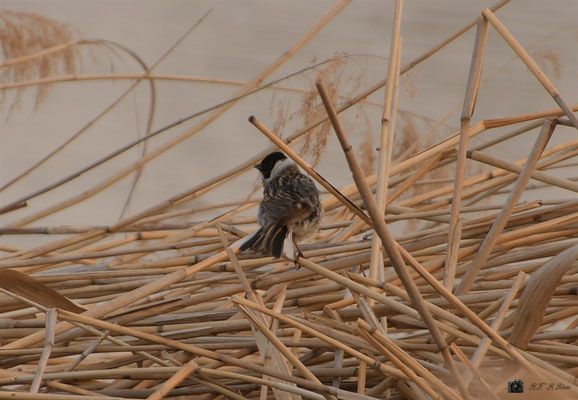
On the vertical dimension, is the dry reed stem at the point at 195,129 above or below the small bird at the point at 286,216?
above

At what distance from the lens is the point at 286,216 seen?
4.93 feet

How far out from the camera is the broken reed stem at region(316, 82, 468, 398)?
0.79 meters

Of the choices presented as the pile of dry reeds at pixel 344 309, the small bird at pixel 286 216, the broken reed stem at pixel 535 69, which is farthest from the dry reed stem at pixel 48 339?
the broken reed stem at pixel 535 69

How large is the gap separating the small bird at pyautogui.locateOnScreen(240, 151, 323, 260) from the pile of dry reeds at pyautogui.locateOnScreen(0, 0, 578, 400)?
1.7 inches

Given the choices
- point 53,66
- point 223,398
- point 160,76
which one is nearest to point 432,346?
point 223,398

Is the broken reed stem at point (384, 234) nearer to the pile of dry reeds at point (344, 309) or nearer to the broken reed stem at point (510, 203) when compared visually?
the pile of dry reeds at point (344, 309)

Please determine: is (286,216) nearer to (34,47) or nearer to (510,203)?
(510,203)

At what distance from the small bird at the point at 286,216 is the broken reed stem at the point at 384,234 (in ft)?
1.07

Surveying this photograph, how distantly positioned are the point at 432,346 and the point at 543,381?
0.51 ft

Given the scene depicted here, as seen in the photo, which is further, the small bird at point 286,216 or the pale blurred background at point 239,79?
the pale blurred background at point 239,79

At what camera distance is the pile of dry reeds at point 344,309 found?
100 cm

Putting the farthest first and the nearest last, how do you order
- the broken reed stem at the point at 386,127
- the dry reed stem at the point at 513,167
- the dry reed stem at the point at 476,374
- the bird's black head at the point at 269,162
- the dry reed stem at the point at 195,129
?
the bird's black head at the point at 269,162
the dry reed stem at the point at 195,129
the dry reed stem at the point at 513,167
the broken reed stem at the point at 386,127
the dry reed stem at the point at 476,374

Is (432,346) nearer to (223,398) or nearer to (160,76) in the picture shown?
(223,398)

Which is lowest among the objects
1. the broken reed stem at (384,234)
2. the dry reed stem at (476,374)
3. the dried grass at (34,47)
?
the dry reed stem at (476,374)
